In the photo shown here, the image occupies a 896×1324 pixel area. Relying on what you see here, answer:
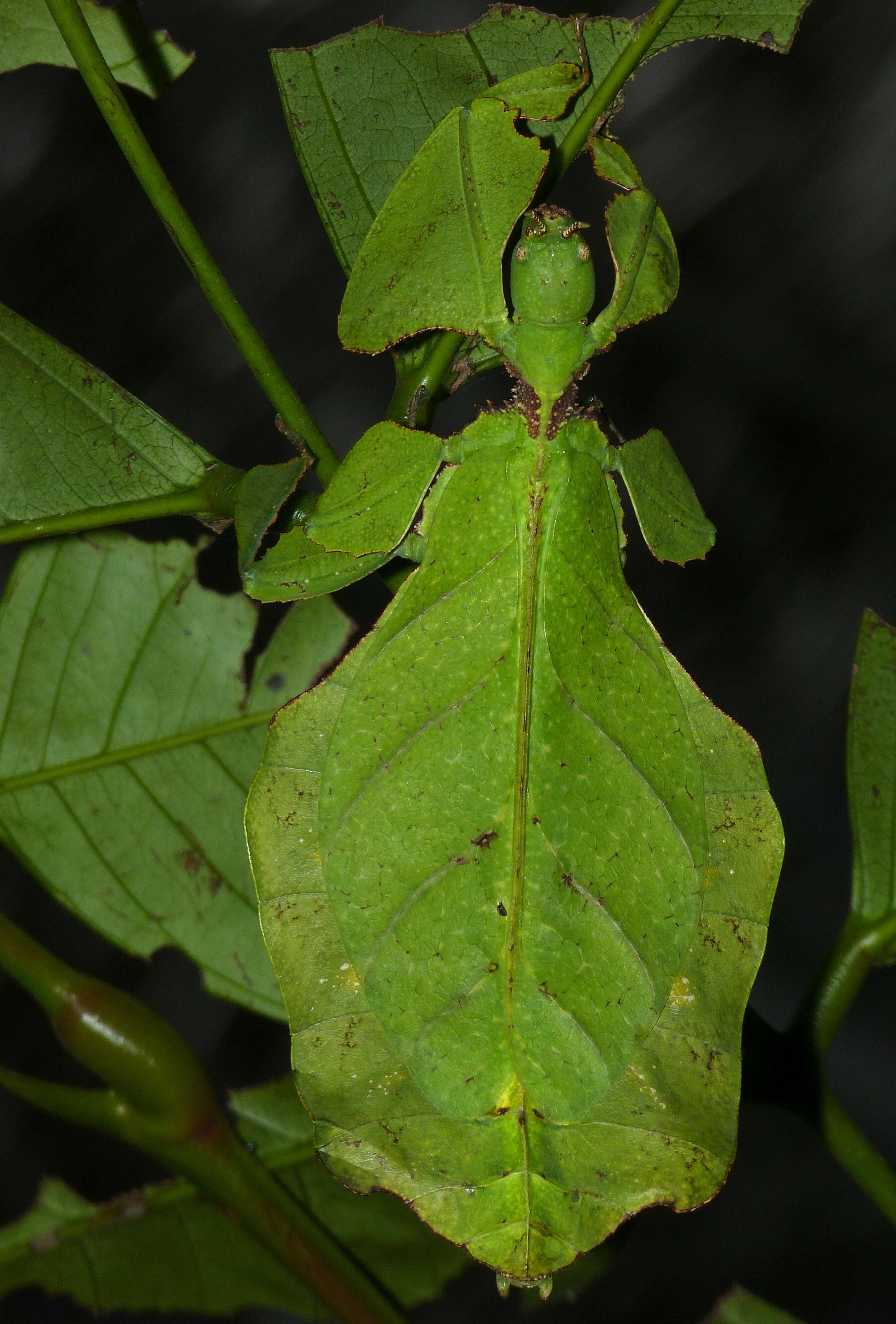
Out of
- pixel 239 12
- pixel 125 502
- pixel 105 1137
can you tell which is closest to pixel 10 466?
pixel 125 502

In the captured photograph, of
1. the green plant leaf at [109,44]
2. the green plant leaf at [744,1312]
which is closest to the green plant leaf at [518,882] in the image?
the green plant leaf at [744,1312]

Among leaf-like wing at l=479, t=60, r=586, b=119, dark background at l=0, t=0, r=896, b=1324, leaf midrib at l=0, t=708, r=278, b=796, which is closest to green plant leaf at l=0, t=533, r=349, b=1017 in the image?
leaf midrib at l=0, t=708, r=278, b=796

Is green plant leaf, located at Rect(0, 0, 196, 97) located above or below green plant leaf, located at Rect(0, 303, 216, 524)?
above

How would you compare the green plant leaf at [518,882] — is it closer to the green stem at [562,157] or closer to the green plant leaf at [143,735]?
the green stem at [562,157]

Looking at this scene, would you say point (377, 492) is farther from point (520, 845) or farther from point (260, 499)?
point (520, 845)

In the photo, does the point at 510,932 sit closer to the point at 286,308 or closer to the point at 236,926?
the point at 236,926

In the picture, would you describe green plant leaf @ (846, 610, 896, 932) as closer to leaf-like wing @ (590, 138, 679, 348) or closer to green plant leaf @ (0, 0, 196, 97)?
leaf-like wing @ (590, 138, 679, 348)

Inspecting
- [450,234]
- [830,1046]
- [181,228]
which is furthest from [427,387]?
[830,1046]
